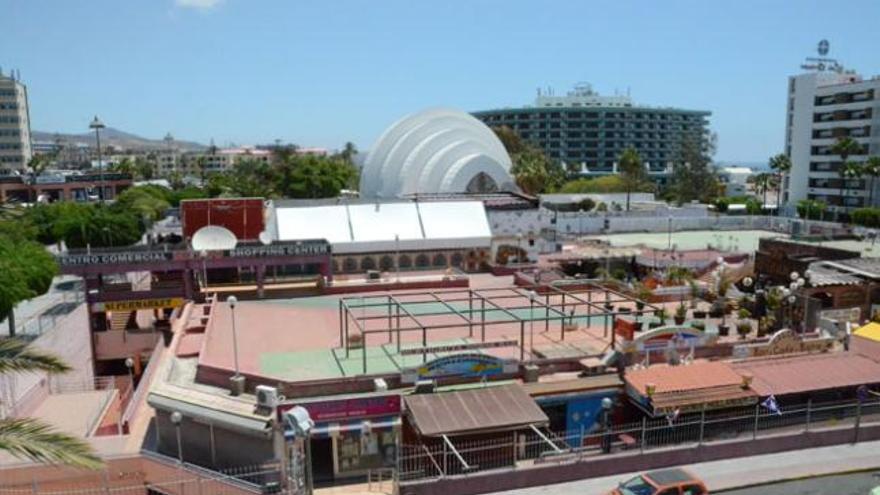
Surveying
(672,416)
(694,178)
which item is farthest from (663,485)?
(694,178)

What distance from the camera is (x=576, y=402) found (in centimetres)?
2284

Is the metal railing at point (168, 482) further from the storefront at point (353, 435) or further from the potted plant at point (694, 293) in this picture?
the potted plant at point (694, 293)

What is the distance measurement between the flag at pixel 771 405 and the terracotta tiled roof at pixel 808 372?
0.73 feet

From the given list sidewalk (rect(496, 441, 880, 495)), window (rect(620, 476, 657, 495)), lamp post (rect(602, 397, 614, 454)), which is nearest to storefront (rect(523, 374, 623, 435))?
lamp post (rect(602, 397, 614, 454))

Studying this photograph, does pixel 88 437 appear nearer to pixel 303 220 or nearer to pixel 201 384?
pixel 201 384

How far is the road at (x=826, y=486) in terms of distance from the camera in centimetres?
1931

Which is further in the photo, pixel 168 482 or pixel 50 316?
pixel 50 316

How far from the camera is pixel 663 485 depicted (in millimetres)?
17250

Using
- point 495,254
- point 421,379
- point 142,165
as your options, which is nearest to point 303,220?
point 495,254

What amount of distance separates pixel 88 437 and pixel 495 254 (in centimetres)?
3121

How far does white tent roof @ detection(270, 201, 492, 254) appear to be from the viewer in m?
45.9

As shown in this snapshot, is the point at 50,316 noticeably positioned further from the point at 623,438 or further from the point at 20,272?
the point at 623,438

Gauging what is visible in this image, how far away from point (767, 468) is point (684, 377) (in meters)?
3.76

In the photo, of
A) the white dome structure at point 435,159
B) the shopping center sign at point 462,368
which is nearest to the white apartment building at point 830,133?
the white dome structure at point 435,159
